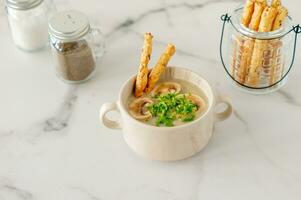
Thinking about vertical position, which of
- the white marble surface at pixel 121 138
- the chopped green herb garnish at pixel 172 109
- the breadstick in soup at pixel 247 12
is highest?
the breadstick in soup at pixel 247 12

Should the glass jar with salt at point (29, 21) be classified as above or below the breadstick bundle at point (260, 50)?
below

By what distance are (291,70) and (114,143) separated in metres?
0.33

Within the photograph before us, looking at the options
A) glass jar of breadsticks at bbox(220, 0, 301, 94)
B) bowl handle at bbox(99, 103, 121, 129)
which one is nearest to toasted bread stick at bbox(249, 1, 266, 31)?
glass jar of breadsticks at bbox(220, 0, 301, 94)

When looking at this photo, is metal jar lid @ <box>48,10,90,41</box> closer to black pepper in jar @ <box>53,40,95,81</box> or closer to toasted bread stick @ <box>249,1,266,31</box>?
black pepper in jar @ <box>53,40,95,81</box>

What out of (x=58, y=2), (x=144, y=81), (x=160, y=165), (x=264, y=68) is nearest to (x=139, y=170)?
(x=160, y=165)

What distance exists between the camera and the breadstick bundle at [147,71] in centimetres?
96

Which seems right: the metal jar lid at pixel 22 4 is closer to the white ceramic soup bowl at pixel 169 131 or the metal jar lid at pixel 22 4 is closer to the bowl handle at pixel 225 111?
the white ceramic soup bowl at pixel 169 131

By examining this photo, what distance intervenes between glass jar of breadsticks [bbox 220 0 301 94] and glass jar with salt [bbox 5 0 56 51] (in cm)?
33

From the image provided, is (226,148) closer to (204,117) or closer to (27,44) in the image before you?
(204,117)

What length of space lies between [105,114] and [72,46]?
0.48 feet

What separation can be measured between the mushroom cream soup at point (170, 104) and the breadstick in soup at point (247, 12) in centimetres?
13

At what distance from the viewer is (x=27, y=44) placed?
1137 mm

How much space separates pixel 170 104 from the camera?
0.93m

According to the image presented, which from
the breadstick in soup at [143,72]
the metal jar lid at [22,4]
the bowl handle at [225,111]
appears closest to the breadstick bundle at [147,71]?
the breadstick in soup at [143,72]
